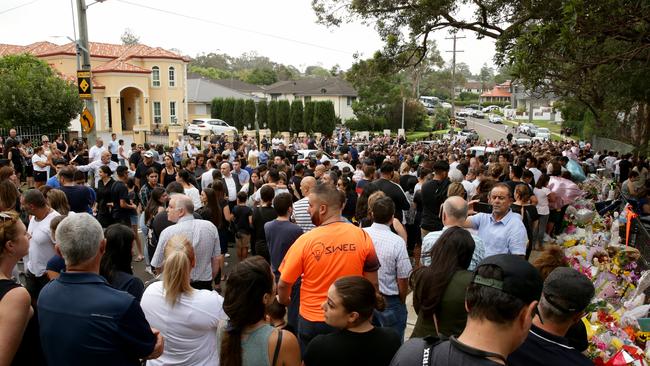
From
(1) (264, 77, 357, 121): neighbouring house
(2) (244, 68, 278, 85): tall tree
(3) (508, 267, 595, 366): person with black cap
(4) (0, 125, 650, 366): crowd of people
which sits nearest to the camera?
(4) (0, 125, 650, 366): crowd of people

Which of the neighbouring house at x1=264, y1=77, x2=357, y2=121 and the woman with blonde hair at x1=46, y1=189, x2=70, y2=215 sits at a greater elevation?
the neighbouring house at x1=264, y1=77, x2=357, y2=121

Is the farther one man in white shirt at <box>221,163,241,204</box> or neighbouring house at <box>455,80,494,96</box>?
neighbouring house at <box>455,80,494,96</box>

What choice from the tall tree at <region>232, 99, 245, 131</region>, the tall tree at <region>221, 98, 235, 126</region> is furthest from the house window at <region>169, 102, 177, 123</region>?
the tall tree at <region>232, 99, 245, 131</region>

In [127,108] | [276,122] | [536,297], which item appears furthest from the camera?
[276,122]

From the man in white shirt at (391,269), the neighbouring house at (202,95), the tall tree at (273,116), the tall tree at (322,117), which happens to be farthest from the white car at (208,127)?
the man in white shirt at (391,269)

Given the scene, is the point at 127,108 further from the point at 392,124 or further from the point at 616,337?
the point at 616,337

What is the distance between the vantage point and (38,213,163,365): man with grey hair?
2.79m

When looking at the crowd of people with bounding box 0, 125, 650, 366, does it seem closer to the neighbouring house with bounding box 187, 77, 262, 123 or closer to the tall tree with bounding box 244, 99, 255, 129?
the tall tree with bounding box 244, 99, 255, 129

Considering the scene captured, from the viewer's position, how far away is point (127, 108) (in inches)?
1895

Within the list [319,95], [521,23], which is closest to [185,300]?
[521,23]

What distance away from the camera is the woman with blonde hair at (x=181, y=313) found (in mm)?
3385

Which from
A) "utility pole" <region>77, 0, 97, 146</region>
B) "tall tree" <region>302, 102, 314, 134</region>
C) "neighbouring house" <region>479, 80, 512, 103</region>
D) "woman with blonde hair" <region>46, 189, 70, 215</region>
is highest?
"neighbouring house" <region>479, 80, 512, 103</region>

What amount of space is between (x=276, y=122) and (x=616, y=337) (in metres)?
51.1

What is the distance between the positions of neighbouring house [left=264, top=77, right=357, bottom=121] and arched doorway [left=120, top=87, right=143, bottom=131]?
2583 cm
